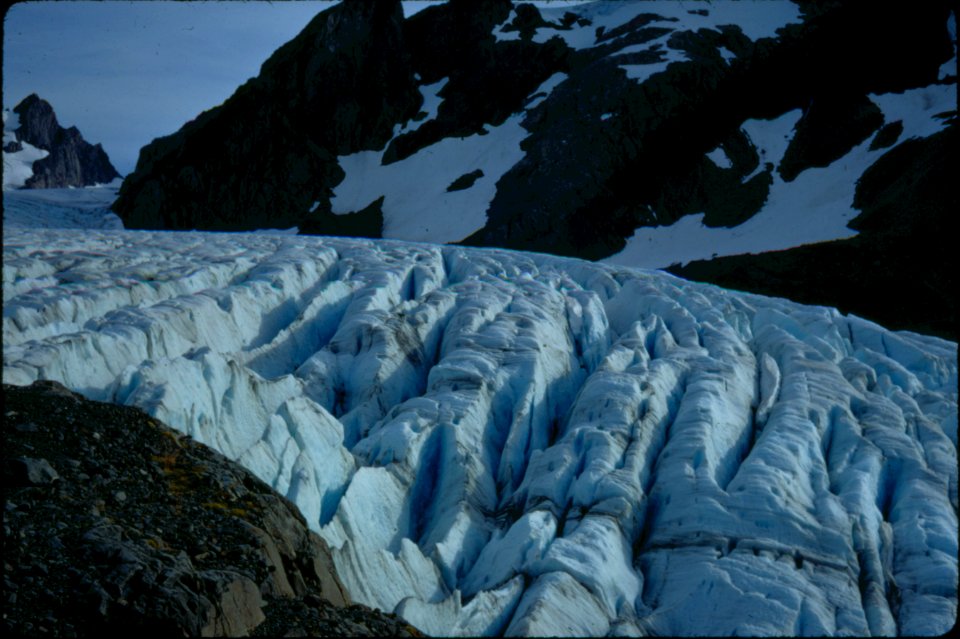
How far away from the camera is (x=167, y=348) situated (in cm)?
1898

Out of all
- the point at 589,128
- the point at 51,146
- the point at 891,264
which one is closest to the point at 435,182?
the point at 589,128

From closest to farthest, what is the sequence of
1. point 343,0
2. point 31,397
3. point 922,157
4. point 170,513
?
point 170,513, point 31,397, point 922,157, point 343,0

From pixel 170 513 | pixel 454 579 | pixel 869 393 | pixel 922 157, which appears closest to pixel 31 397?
pixel 170 513

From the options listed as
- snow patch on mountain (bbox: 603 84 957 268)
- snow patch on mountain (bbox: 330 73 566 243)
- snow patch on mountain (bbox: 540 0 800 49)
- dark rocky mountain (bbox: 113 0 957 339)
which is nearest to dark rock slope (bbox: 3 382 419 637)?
dark rocky mountain (bbox: 113 0 957 339)


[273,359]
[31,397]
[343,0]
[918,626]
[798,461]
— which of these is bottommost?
[918,626]

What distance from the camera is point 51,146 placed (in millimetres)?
127125

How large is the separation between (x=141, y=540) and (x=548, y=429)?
1249cm

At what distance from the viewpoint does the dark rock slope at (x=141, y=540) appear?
745cm

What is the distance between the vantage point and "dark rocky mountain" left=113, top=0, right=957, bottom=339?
177ft

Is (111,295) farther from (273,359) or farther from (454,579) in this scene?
(454,579)

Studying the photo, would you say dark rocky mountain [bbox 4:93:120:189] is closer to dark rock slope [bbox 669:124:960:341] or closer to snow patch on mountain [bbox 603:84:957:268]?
snow patch on mountain [bbox 603:84:957:268]

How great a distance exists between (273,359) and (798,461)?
13.7 metres

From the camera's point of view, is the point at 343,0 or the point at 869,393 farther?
the point at 343,0

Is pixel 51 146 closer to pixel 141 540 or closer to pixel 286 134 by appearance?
pixel 286 134
